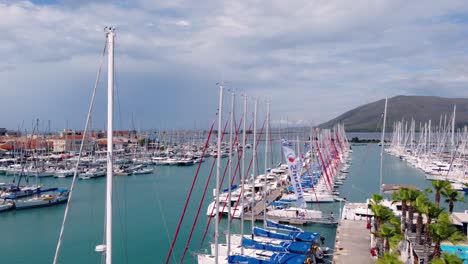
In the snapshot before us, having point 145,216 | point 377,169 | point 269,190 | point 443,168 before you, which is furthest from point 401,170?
point 145,216

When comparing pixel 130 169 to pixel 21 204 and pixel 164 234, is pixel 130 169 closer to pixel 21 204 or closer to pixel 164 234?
pixel 21 204

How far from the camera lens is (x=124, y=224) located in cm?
3794

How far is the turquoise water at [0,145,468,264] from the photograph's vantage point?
95.9 feet

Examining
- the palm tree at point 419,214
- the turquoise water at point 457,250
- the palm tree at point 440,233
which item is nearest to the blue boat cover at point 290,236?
the palm tree at point 419,214

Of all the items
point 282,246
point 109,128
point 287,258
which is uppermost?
point 109,128

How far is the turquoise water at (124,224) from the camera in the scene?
29.2 m

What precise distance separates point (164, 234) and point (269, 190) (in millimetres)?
18777

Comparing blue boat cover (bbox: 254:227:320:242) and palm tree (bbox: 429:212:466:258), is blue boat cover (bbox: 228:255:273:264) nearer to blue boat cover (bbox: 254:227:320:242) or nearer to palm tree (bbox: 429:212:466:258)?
blue boat cover (bbox: 254:227:320:242)

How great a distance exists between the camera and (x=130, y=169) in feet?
248

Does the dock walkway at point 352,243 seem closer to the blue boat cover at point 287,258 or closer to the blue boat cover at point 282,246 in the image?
the blue boat cover at point 282,246

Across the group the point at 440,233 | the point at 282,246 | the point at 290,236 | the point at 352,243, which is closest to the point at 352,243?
the point at 352,243

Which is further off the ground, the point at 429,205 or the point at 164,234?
the point at 429,205

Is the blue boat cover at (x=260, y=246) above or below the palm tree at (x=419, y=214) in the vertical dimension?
below

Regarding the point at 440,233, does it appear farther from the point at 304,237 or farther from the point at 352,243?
the point at 304,237
